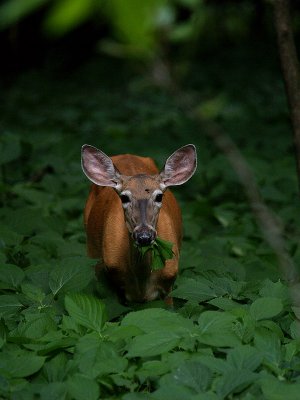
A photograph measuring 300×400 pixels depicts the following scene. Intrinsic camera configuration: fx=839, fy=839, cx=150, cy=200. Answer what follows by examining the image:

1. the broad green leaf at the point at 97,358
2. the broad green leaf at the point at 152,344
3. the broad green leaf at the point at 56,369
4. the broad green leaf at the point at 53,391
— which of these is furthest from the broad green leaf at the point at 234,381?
→ the broad green leaf at the point at 56,369

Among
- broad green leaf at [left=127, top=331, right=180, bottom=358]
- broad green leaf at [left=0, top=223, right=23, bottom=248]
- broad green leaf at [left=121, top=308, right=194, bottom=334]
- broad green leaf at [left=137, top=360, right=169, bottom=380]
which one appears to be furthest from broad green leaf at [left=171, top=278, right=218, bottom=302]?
broad green leaf at [left=0, top=223, right=23, bottom=248]

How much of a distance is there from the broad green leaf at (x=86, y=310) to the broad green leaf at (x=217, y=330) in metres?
0.52

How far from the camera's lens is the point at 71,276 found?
15.6 feet

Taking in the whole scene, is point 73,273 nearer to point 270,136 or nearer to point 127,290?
point 127,290

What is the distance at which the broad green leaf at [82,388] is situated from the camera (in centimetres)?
346

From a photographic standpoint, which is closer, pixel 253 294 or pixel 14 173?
pixel 253 294

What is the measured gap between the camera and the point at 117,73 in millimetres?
21969

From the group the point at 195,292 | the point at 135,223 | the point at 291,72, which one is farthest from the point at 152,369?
the point at 291,72

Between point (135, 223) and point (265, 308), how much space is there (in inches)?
41.5

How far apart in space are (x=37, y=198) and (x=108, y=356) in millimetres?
3914

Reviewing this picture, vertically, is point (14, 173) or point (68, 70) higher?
point (68, 70)

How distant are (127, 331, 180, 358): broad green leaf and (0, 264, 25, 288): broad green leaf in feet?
3.74

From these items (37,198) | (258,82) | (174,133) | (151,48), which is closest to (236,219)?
(37,198)

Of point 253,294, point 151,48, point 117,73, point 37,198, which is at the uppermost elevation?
point 117,73
